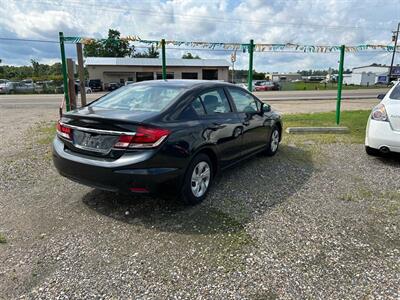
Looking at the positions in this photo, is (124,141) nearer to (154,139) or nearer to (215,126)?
(154,139)

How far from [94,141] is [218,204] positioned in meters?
1.70

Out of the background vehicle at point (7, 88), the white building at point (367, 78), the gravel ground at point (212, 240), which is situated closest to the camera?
the gravel ground at point (212, 240)

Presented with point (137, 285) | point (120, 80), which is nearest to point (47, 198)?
point (137, 285)

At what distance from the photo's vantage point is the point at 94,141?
3.42 m

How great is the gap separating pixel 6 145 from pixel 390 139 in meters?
7.97

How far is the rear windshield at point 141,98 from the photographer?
382 cm

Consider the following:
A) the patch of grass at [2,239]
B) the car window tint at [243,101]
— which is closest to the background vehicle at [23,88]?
the car window tint at [243,101]

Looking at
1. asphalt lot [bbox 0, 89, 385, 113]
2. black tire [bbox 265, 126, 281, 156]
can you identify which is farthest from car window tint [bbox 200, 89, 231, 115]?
asphalt lot [bbox 0, 89, 385, 113]

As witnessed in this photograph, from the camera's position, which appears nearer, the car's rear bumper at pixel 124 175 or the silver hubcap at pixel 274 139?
the car's rear bumper at pixel 124 175

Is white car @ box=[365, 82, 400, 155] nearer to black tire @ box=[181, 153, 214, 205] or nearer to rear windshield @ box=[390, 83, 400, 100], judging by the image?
rear windshield @ box=[390, 83, 400, 100]

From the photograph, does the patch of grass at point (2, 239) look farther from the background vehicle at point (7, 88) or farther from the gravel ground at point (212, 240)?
the background vehicle at point (7, 88)

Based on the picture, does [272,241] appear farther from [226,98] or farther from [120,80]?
[120,80]

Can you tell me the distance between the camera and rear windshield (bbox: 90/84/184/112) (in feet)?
12.5

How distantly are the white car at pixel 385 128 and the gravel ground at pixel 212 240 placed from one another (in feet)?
2.24
